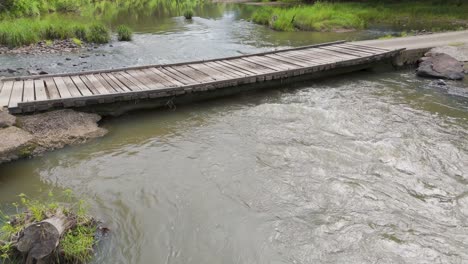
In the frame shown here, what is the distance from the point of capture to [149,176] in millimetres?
6172

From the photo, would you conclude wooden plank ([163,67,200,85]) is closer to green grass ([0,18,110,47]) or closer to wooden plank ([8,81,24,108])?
wooden plank ([8,81,24,108])

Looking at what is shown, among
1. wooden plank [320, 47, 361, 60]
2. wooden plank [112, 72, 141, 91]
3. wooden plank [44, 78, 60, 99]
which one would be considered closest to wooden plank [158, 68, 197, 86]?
wooden plank [112, 72, 141, 91]

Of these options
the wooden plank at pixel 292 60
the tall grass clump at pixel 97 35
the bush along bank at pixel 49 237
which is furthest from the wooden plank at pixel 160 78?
the tall grass clump at pixel 97 35

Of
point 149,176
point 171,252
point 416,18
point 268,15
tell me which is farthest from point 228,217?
point 416,18

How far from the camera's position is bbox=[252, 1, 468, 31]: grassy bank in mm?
20344

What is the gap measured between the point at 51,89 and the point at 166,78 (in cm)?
275

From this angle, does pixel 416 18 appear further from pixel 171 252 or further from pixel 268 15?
pixel 171 252

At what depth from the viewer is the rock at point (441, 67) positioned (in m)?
11.3

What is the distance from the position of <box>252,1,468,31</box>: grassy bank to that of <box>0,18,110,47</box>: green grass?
989 cm

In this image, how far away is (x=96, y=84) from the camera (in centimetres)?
878

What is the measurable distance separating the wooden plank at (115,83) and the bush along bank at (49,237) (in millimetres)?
4340

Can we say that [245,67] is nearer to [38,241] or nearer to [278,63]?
[278,63]

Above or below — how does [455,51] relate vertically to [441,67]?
above

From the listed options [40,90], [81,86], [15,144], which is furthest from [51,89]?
[15,144]
